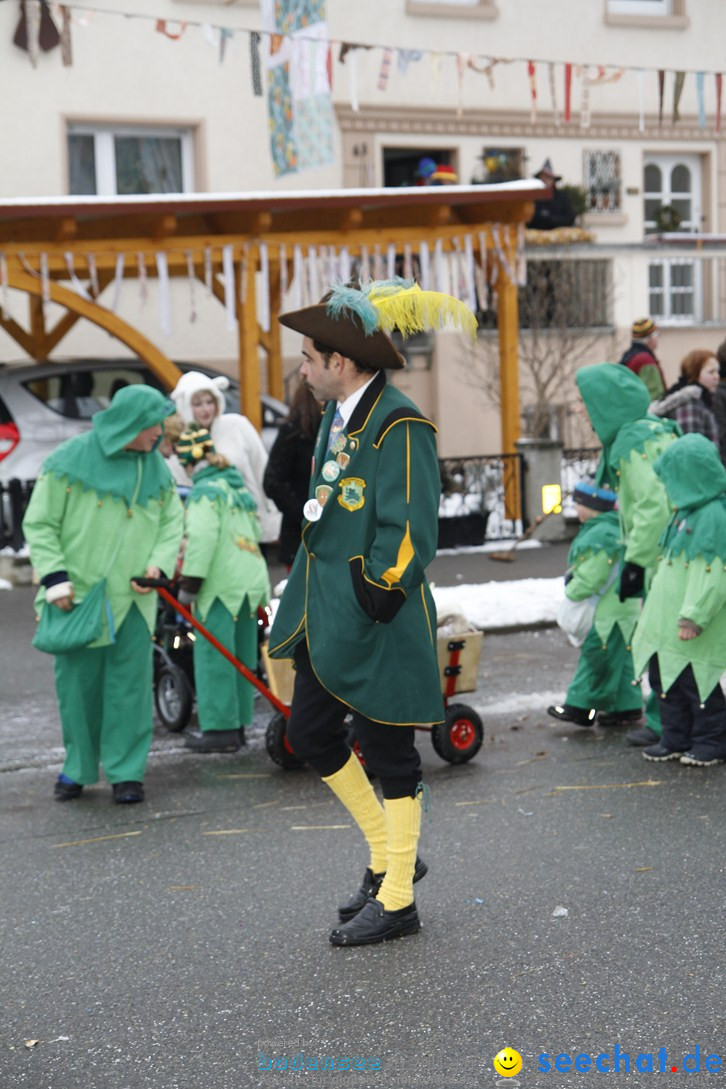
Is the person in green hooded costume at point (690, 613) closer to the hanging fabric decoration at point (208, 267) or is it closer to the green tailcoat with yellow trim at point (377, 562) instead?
the green tailcoat with yellow trim at point (377, 562)

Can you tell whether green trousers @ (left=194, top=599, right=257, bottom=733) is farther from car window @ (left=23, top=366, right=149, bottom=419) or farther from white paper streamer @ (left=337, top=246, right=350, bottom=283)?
white paper streamer @ (left=337, top=246, right=350, bottom=283)

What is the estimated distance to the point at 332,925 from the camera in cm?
504

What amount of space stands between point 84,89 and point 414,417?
17.4 meters

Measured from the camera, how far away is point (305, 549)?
500 cm

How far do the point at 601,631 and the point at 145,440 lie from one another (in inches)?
98.5

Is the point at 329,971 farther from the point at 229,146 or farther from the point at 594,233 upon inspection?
the point at 594,233

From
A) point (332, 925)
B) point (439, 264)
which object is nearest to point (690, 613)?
point (332, 925)

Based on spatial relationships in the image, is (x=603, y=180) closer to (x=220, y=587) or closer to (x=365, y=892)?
(x=220, y=587)

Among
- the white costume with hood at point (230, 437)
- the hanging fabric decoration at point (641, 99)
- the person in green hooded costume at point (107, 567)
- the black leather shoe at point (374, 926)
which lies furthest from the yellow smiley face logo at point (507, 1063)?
the hanging fabric decoration at point (641, 99)

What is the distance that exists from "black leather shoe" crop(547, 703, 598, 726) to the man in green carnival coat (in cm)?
299

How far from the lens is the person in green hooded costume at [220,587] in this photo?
24.9 feet

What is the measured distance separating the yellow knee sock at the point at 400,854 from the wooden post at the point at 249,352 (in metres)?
10.1

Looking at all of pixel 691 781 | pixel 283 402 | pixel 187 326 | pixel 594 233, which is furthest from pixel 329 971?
pixel 594 233

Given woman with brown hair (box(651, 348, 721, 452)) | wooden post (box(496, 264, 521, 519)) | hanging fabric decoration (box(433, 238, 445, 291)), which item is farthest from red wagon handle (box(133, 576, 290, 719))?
wooden post (box(496, 264, 521, 519))
